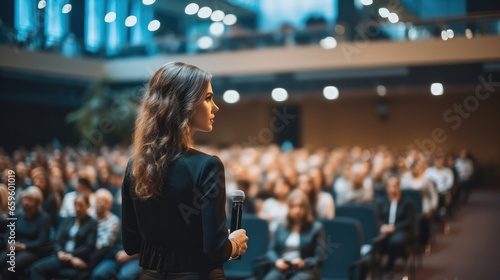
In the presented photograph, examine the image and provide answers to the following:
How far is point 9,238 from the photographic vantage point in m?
4.59

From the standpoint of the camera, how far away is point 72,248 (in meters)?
5.38

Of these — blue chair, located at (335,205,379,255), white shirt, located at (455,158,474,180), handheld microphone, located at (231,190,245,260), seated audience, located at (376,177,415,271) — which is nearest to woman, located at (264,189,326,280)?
blue chair, located at (335,205,379,255)

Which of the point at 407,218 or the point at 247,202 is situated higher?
the point at 247,202

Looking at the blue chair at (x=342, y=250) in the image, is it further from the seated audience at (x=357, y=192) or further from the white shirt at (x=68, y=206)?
the white shirt at (x=68, y=206)

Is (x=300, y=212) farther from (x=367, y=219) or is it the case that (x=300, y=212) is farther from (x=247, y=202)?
(x=247, y=202)

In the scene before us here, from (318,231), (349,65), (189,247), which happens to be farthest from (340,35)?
(189,247)

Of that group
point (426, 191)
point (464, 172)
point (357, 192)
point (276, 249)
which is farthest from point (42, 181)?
point (464, 172)

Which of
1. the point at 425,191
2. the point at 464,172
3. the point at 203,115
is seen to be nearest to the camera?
the point at 203,115

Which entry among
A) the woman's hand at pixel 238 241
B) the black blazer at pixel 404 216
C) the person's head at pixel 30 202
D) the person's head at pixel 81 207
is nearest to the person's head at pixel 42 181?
the person's head at pixel 81 207

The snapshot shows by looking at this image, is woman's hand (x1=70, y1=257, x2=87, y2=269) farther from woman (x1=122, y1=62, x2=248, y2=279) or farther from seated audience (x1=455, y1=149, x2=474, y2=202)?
seated audience (x1=455, y1=149, x2=474, y2=202)

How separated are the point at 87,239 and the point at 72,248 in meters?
0.21

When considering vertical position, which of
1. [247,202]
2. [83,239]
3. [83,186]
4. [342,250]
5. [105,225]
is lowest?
[342,250]

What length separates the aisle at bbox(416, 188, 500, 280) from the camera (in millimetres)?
6504

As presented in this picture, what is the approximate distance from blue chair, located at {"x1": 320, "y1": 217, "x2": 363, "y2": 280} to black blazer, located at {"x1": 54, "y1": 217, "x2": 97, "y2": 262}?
79.0 inches
